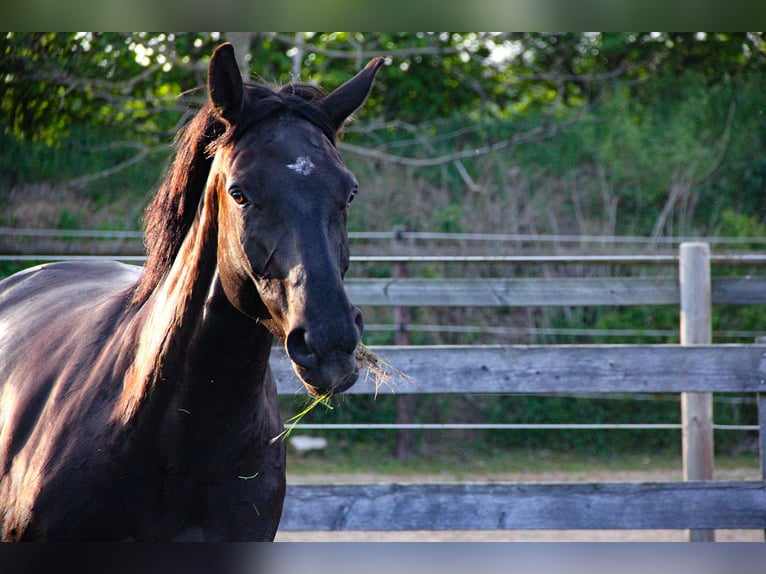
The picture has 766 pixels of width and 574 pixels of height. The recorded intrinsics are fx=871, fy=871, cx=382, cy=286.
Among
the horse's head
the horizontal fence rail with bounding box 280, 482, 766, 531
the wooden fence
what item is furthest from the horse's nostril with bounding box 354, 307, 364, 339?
the horizontal fence rail with bounding box 280, 482, 766, 531

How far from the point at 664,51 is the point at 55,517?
7.67 meters

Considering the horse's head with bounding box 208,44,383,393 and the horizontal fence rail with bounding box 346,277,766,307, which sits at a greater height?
the horse's head with bounding box 208,44,383,393

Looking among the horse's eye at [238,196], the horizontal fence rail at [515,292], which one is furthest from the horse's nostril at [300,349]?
the horizontal fence rail at [515,292]

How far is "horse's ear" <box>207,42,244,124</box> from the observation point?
1582mm

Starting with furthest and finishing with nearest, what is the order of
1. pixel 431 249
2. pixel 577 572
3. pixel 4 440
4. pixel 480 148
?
pixel 480 148 < pixel 431 249 < pixel 577 572 < pixel 4 440

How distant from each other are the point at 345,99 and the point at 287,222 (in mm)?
376

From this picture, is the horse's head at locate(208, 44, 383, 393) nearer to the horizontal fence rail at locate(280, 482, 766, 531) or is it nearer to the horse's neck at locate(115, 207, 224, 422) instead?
the horse's neck at locate(115, 207, 224, 422)

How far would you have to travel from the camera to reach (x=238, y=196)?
1.55m

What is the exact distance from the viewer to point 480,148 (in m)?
7.71

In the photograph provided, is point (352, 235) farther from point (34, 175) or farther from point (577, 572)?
point (577, 572)

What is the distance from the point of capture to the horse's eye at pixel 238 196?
5.07 ft

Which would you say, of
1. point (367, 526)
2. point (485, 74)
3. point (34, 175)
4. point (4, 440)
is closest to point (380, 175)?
point (485, 74)

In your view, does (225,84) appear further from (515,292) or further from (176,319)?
(515,292)

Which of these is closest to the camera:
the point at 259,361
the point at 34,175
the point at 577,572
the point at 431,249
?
the point at 259,361
